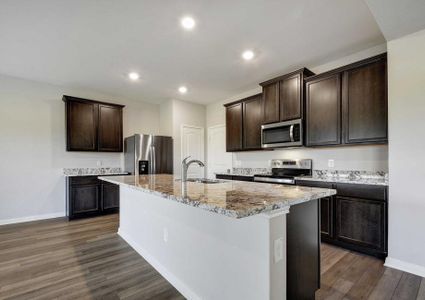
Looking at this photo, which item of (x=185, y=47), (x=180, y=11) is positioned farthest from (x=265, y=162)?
(x=180, y=11)

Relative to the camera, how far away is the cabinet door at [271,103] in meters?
3.67

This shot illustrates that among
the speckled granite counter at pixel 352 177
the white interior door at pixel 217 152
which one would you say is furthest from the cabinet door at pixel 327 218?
the white interior door at pixel 217 152

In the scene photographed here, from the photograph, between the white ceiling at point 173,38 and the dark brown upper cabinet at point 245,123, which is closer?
the white ceiling at point 173,38

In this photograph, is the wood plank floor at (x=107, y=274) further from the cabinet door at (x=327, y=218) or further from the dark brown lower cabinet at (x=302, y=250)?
the dark brown lower cabinet at (x=302, y=250)

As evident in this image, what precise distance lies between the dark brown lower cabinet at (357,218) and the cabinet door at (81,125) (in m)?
4.28

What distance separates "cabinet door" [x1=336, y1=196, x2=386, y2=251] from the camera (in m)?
2.47

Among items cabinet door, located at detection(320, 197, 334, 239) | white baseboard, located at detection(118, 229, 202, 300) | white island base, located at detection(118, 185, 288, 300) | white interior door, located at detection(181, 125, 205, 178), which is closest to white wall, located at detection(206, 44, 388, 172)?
cabinet door, located at detection(320, 197, 334, 239)

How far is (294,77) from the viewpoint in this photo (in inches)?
135

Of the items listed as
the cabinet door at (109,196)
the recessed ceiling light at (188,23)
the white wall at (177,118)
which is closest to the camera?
the recessed ceiling light at (188,23)

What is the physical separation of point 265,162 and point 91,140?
361 centimetres

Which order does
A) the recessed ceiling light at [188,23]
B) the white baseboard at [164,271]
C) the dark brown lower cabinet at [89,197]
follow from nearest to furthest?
the white baseboard at [164,271], the recessed ceiling light at [188,23], the dark brown lower cabinet at [89,197]

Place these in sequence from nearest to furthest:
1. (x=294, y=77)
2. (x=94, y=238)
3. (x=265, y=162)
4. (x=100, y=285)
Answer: (x=100, y=285) → (x=94, y=238) → (x=294, y=77) → (x=265, y=162)

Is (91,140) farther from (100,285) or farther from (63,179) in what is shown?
(100,285)

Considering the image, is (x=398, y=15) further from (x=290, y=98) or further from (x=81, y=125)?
(x=81, y=125)
